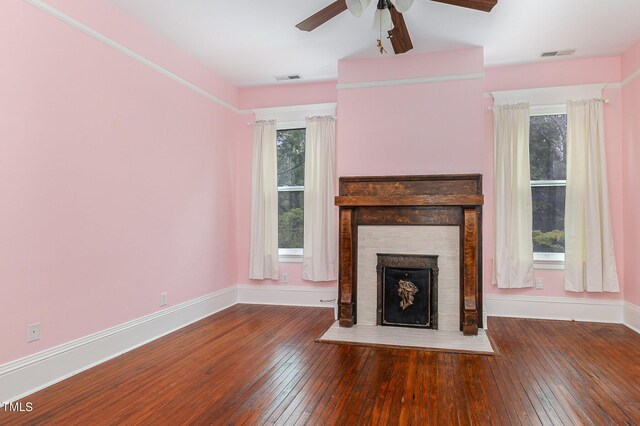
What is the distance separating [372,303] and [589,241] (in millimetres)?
2583

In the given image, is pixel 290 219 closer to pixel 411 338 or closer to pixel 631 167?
pixel 411 338

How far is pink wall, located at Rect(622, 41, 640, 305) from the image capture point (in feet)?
13.4

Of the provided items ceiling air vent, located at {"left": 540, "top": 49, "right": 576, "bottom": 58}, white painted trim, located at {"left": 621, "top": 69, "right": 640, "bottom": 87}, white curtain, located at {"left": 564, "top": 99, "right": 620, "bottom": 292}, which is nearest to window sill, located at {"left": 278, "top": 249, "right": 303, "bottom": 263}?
white curtain, located at {"left": 564, "top": 99, "right": 620, "bottom": 292}

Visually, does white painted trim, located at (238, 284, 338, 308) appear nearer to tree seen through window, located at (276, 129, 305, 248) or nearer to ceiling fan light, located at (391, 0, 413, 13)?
tree seen through window, located at (276, 129, 305, 248)

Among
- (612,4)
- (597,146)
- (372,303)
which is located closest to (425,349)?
(372,303)

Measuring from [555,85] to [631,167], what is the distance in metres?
1.24

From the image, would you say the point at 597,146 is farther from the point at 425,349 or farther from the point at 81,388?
the point at 81,388

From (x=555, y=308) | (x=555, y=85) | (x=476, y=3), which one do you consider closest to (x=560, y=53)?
(x=555, y=85)

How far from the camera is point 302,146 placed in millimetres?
5391

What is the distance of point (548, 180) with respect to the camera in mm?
4668

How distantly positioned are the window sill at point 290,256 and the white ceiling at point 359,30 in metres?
2.41

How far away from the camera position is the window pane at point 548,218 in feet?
15.3

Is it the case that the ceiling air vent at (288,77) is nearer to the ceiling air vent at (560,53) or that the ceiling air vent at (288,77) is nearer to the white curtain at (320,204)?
the white curtain at (320,204)

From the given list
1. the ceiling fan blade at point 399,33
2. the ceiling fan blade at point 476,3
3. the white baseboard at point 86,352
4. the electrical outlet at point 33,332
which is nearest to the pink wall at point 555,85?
the ceiling fan blade at point 399,33
